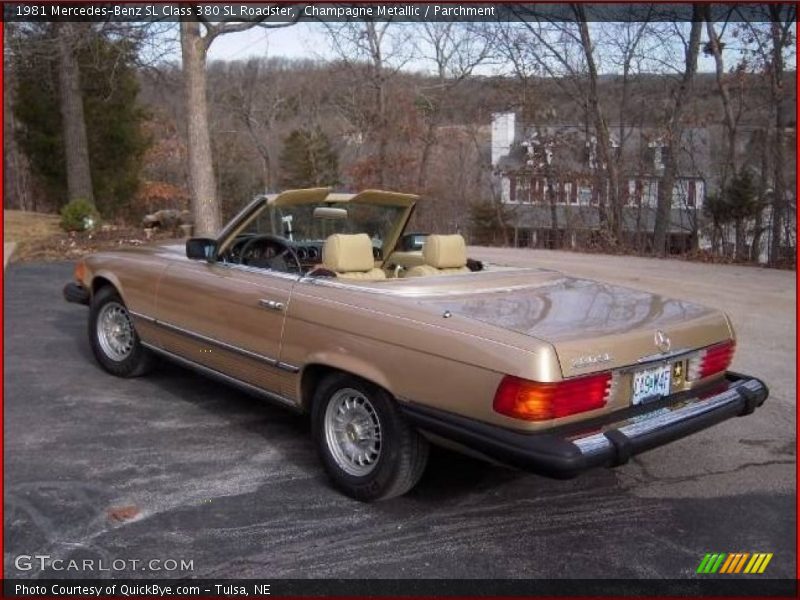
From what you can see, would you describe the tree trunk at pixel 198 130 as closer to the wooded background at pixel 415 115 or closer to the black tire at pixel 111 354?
the wooded background at pixel 415 115

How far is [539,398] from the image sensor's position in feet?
9.64

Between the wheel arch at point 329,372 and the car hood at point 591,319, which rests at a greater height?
the car hood at point 591,319

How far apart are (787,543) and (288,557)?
7.34 feet

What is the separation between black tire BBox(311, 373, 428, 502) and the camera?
341cm

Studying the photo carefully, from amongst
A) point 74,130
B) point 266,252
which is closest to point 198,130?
point 74,130

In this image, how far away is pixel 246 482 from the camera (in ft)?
12.5

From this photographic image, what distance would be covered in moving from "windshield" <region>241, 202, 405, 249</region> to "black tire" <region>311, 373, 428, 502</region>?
1.45 m

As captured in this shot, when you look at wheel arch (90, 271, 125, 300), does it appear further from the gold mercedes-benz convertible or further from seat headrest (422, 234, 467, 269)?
seat headrest (422, 234, 467, 269)

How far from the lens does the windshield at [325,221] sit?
4.76m

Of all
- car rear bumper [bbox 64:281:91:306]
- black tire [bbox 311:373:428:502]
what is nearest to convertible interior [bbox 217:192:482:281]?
black tire [bbox 311:373:428:502]

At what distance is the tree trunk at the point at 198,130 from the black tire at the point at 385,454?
9574 millimetres

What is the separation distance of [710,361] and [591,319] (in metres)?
0.77

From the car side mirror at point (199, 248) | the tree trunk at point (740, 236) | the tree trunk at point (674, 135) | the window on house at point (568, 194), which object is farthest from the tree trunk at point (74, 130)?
the tree trunk at point (740, 236)

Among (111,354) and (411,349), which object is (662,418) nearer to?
(411,349)
